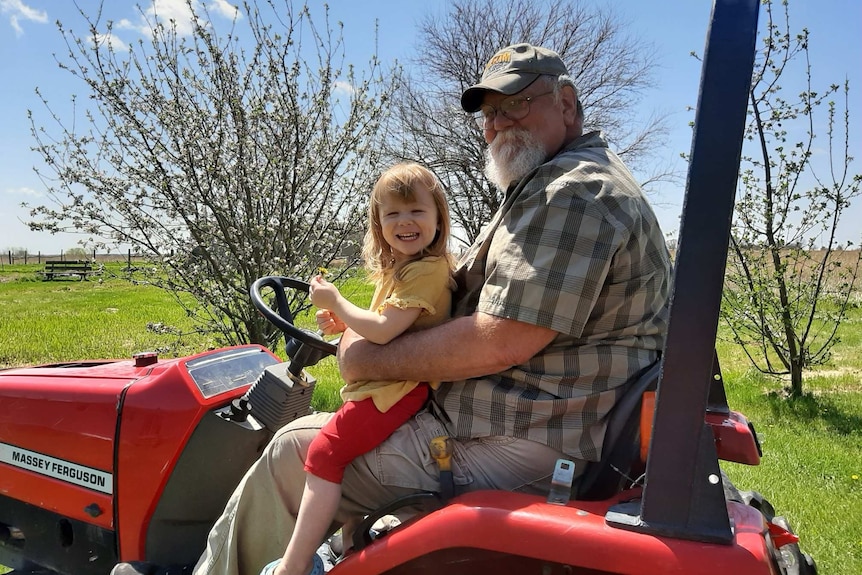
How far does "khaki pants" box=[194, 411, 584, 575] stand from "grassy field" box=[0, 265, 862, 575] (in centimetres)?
231

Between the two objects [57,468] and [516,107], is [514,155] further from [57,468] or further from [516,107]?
[57,468]

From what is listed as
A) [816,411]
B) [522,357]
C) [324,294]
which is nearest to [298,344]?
[324,294]

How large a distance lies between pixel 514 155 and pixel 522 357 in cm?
68

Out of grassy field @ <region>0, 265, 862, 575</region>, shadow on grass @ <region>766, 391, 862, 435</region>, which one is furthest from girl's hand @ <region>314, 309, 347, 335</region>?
shadow on grass @ <region>766, 391, 862, 435</region>

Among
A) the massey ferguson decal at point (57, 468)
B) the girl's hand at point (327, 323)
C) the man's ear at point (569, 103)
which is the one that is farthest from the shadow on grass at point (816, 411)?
the massey ferguson decal at point (57, 468)

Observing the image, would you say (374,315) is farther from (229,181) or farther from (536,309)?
(229,181)

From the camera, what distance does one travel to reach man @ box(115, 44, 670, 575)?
165cm

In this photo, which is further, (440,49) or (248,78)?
(440,49)

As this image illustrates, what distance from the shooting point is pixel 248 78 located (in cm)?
584

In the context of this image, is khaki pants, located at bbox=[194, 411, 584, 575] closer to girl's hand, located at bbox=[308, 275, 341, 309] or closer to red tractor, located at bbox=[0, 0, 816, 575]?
red tractor, located at bbox=[0, 0, 816, 575]

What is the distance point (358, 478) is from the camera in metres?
1.81

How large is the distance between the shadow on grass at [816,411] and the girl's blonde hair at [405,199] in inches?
197

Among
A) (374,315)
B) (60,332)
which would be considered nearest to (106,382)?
(374,315)

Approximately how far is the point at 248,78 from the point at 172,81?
2.06 ft
